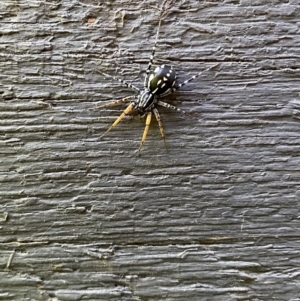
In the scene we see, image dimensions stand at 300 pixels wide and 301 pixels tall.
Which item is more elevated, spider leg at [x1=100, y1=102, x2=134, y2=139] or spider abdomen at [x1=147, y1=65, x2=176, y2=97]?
A: spider abdomen at [x1=147, y1=65, x2=176, y2=97]

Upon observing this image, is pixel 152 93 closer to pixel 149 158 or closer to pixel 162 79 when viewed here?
pixel 162 79

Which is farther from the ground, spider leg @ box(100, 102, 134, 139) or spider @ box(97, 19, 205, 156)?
spider @ box(97, 19, 205, 156)

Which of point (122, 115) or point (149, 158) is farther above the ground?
point (122, 115)

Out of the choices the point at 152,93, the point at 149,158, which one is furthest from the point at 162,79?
the point at 149,158

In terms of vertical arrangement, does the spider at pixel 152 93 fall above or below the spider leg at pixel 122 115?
above
